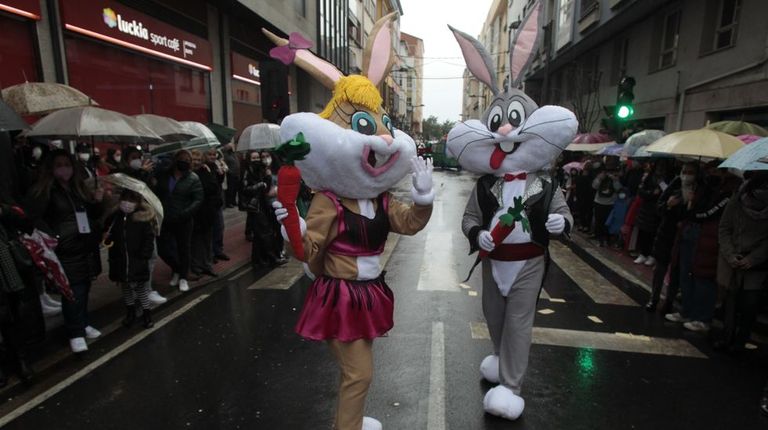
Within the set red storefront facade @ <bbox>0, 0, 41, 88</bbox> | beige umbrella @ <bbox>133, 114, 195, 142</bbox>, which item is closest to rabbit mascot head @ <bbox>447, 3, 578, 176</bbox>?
beige umbrella @ <bbox>133, 114, 195, 142</bbox>

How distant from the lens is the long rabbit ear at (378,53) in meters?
2.90

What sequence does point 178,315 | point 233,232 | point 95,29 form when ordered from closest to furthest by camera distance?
point 178,315 → point 95,29 → point 233,232

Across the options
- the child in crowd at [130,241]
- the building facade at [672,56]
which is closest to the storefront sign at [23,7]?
the child in crowd at [130,241]

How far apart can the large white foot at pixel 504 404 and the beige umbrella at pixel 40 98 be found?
5.27 metres

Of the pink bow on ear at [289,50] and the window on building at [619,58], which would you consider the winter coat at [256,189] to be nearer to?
the pink bow on ear at [289,50]

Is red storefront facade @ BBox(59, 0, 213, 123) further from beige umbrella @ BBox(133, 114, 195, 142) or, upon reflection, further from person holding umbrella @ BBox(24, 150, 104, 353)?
person holding umbrella @ BBox(24, 150, 104, 353)

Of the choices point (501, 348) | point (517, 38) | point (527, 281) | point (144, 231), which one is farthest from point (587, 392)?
point (144, 231)

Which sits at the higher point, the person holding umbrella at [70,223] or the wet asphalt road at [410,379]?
the person holding umbrella at [70,223]

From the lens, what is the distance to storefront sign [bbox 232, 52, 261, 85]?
15398 millimetres

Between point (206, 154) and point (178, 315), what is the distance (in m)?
3.35

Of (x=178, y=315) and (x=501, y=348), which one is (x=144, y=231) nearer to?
(x=178, y=315)

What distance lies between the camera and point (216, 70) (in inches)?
557

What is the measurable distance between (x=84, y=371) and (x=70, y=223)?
51.8 inches

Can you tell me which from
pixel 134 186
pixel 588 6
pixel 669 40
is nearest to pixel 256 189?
pixel 134 186
